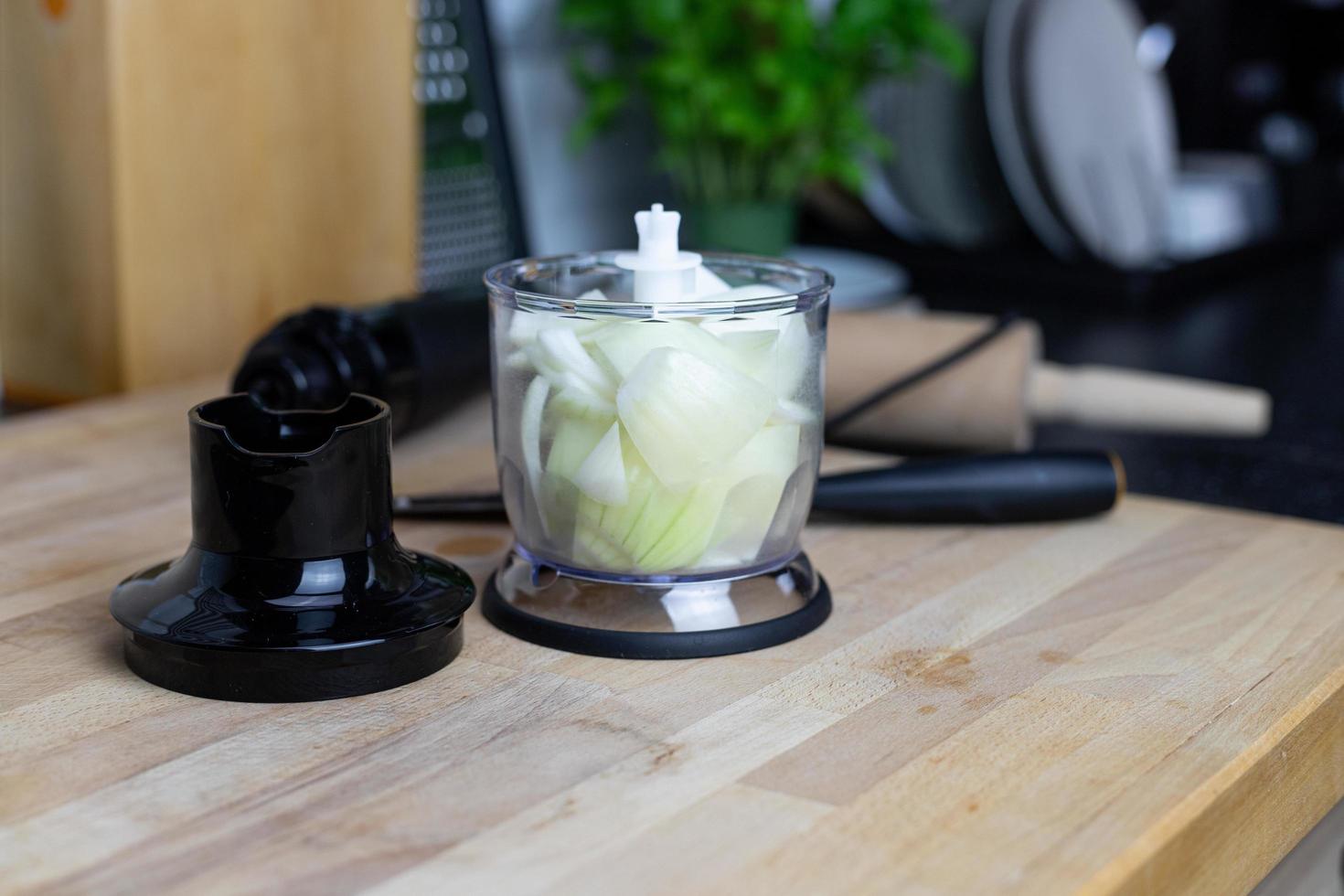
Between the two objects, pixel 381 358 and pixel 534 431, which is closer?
pixel 534 431

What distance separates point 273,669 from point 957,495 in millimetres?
348

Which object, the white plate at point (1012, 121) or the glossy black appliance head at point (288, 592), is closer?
the glossy black appliance head at point (288, 592)

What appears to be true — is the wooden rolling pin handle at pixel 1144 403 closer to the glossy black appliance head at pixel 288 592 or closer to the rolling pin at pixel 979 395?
the rolling pin at pixel 979 395

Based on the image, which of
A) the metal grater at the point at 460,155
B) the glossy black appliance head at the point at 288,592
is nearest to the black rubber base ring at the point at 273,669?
the glossy black appliance head at the point at 288,592

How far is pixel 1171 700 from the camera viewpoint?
517 millimetres

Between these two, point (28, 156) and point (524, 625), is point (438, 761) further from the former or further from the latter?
point (28, 156)

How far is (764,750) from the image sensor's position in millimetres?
473

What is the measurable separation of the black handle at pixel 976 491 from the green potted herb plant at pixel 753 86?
698 millimetres

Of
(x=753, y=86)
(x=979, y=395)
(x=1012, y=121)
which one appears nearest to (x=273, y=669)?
(x=979, y=395)

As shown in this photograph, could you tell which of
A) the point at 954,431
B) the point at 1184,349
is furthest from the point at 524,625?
the point at 1184,349

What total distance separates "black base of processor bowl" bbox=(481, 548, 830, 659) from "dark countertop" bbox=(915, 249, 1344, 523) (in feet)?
1.34

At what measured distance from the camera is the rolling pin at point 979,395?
86cm

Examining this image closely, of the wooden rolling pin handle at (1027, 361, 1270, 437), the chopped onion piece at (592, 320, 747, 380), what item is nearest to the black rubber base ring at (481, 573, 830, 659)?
the chopped onion piece at (592, 320, 747, 380)

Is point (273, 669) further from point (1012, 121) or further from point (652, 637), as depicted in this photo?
point (1012, 121)
